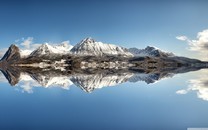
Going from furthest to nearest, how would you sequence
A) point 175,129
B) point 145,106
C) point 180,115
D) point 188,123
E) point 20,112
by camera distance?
point 145,106 < point 20,112 < point 180,115 < point 188,123 < point 175,129

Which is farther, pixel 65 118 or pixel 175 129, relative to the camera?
pixel 65 118

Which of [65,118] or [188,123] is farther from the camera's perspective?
[65,118]

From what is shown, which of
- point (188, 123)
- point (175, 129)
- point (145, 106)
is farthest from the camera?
point (145, 106)

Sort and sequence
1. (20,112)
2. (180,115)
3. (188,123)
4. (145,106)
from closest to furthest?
(188,123) < (180,115) < (20,112) < (145,106)

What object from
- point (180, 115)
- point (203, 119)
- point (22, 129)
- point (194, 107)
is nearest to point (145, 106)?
point (194, 107)

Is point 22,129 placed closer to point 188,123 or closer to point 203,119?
point 188,123

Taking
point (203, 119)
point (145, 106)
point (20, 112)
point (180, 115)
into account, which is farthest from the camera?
point (145, 106)

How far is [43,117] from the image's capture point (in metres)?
24.3

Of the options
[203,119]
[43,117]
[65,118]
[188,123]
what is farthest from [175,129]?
[43,117]

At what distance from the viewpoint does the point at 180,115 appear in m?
24.4

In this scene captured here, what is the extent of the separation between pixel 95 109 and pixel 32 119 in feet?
21.2

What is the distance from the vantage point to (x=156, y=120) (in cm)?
2267

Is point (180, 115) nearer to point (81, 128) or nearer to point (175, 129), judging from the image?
point (175, 129)

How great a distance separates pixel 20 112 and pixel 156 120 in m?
11.5
